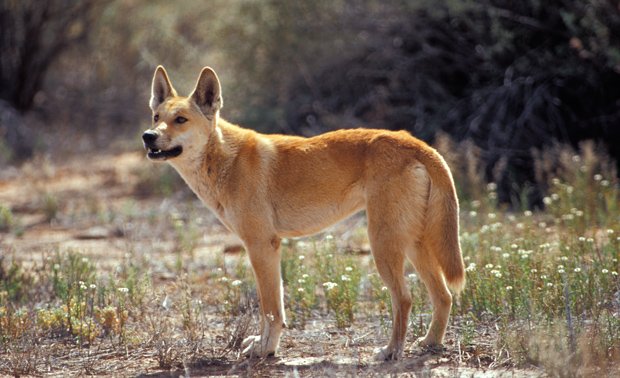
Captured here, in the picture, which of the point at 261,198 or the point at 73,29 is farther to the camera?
the point at 73,29

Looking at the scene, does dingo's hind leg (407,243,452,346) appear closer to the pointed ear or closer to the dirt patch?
the dirt patch

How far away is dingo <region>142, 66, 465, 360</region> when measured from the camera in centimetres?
513

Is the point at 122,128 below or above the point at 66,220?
above

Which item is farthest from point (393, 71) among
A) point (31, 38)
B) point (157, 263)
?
point (31, 38)

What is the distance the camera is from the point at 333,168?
18.0 ft

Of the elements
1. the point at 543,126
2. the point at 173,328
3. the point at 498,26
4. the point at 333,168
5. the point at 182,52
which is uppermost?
the point at 182,52

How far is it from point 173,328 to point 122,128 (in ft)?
34.0

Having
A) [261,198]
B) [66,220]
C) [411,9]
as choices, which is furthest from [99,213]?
[261,198]

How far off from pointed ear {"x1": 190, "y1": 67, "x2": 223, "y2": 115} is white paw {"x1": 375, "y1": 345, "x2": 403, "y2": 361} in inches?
78.6

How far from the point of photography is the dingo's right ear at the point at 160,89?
19.9 ft

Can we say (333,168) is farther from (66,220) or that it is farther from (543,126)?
(66,220)

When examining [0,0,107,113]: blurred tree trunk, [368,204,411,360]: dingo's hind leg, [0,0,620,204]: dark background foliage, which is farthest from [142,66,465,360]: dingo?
[0,0,107,113]: blurred tree trunk

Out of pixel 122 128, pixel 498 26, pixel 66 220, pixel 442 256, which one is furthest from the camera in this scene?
pixel 122 128

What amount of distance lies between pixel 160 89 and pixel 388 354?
8.32 ft
